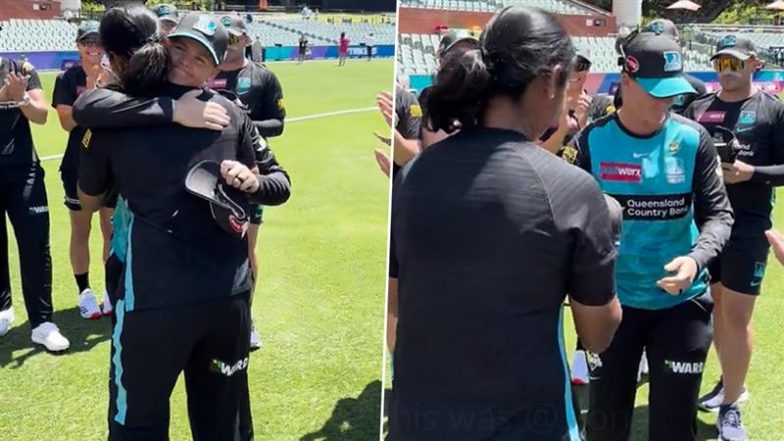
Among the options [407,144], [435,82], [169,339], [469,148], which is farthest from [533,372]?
[407,144]

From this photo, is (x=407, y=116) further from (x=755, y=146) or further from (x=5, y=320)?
(x=5, y=320)

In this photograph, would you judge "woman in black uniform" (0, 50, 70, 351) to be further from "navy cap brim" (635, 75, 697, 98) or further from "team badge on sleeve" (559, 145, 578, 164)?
"navy cap brim" (635, 75, 697, 98)

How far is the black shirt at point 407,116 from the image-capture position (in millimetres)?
3838

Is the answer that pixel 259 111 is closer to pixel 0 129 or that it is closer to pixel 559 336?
pixel 0 129

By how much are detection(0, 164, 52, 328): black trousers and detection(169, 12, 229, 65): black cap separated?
267 centimetres

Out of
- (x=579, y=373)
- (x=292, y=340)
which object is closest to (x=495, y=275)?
(x=579, y=373)

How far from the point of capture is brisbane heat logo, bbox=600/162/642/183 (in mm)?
3062

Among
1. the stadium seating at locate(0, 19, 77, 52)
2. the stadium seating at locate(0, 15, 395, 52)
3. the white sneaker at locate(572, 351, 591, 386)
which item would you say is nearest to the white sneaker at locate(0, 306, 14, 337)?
the white sneaker at locate(572, 351, 591, 386)

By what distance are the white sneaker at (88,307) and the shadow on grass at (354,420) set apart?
215 cm

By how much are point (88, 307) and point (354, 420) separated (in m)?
2.40

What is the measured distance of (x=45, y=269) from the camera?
17.0ft

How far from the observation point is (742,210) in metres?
4.10

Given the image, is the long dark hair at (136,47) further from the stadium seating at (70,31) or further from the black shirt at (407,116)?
the stadium seating at (70,31)

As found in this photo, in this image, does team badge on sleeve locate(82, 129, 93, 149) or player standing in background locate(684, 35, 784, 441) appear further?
player standing in background locate(684, 35, 784, 441)
